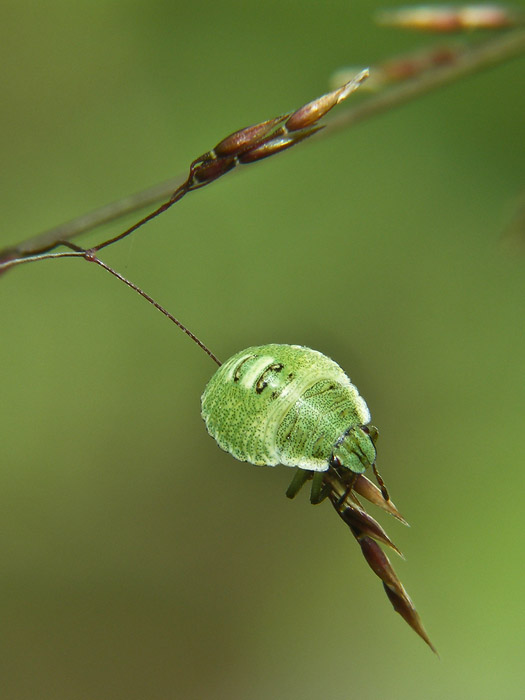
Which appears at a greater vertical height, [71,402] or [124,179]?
[124,179]

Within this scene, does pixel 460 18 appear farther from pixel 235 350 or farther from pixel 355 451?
pixel 235 350

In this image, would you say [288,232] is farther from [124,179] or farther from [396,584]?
[396,584]

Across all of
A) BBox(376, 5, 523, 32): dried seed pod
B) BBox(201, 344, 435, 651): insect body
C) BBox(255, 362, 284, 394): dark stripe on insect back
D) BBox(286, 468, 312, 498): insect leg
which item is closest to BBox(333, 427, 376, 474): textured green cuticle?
BBox(201, 344, 435, 651): insect body

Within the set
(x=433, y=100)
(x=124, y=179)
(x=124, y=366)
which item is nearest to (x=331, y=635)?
(x=124, y=366)

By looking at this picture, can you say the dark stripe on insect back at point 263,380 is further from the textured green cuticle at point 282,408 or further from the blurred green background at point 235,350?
the blurred green background at point 235,350

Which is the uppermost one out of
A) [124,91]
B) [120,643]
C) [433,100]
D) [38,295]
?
[124,91]

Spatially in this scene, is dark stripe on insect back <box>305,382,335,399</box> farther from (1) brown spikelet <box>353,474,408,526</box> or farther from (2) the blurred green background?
(2) the blurred green background
